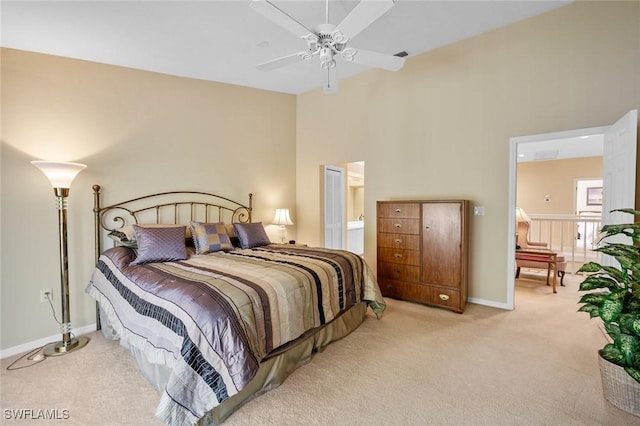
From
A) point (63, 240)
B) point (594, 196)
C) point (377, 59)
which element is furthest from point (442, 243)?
point (594, 196)

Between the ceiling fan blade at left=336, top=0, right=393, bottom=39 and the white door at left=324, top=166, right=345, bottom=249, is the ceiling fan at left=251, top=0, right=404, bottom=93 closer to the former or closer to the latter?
the ceiling fan blade at left=336, top=0, right=393, bottom=39

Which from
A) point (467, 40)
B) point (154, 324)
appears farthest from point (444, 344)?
point (467, 40)

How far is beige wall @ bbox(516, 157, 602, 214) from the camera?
301 inches

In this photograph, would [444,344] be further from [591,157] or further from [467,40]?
[591,157]

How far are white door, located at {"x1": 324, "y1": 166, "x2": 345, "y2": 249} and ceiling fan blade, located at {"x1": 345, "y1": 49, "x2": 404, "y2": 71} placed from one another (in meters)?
2.94

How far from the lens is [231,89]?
14.5 ft

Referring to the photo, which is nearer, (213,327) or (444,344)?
(213,327)

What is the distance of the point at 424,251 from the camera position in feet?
12.1

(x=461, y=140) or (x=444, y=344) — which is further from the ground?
(x=461, y=140)

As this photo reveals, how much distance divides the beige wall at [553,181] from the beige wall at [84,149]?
314 inches

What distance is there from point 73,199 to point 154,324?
196 cm

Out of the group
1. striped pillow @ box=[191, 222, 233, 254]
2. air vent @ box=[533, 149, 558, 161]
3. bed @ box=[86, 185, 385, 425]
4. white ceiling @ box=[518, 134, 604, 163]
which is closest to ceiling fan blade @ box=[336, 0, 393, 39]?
bed @ box=[86, 185, 385, 425]

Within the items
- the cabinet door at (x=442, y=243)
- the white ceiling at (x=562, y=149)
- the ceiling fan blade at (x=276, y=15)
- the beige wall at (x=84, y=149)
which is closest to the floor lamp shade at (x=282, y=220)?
the beige wall at (x=84, y=149)

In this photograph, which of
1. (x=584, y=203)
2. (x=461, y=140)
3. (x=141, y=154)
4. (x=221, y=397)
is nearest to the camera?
(x=221, y=397)
